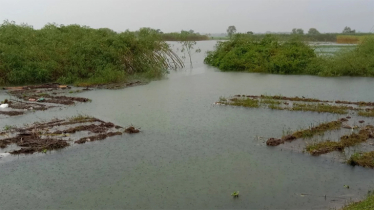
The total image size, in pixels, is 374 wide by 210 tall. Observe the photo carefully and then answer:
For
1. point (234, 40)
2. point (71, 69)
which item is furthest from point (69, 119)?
point (234, 40)

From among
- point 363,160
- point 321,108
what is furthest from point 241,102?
point 363,160

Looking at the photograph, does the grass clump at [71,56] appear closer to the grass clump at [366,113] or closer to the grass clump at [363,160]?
the grass clump at [366,113]

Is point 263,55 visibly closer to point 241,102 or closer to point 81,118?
point 241,102

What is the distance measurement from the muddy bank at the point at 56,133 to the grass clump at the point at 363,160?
20.0 ft

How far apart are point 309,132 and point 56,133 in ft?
24.6

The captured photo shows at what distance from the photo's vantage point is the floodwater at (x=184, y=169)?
6.98 meters

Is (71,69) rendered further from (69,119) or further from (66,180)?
(66,180)

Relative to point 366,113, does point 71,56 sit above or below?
above

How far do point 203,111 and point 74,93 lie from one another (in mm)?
7294

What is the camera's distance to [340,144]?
9648 millimetres

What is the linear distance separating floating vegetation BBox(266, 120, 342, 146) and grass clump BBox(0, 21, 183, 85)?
1295 cm

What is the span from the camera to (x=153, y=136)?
11.0 m

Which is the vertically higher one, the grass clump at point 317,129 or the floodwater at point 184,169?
the grass clump at point 317,129

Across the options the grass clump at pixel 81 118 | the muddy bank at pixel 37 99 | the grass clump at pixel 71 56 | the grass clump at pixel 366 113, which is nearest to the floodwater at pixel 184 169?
the grass clump at pixel 81 118
